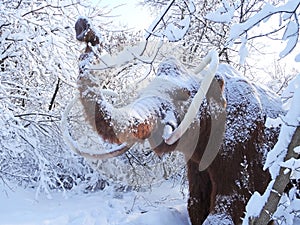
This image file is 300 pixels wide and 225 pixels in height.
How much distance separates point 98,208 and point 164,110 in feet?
8.89

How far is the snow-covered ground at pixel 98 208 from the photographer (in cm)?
403

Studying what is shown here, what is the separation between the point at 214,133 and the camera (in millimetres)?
3262

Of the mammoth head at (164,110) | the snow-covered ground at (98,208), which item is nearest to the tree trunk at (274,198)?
the mammoth head at (164,110)

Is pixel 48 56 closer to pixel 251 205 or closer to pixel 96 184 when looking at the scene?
pixel 96 184

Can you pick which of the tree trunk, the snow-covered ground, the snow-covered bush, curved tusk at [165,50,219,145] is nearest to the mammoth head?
curved tusk at [165,50,219,145]

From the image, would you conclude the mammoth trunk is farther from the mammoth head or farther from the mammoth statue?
the mammoth statue

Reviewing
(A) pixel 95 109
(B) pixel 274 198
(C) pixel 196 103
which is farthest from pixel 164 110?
(B) pixel 274 198

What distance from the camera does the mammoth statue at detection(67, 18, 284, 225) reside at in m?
2.89


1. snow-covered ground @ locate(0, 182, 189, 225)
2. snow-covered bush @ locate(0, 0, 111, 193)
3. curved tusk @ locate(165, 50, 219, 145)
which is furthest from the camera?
snow-covered bush @ locate(0, 0, 111, 193)

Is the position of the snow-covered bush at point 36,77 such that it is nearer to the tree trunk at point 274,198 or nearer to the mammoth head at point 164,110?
the mammoth head at point 164,110

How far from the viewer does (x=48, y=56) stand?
634 centimetres

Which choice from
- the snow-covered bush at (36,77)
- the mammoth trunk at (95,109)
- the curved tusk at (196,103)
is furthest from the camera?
the snow-covered bush at (36,77)

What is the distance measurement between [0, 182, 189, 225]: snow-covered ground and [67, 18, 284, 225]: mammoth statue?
17.8 inches

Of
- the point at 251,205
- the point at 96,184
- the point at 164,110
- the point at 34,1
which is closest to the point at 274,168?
the point at 251,205
